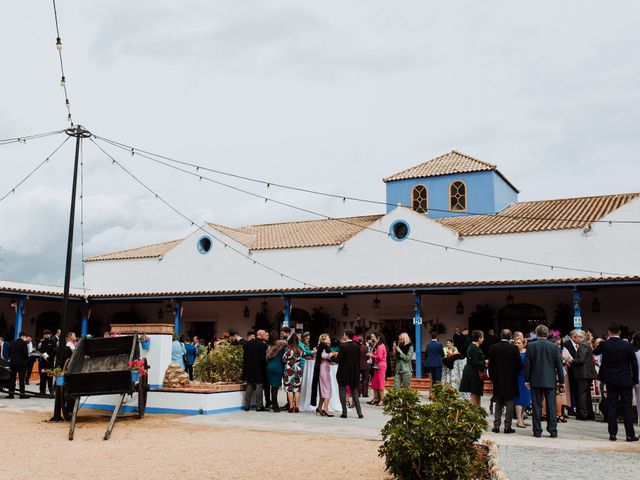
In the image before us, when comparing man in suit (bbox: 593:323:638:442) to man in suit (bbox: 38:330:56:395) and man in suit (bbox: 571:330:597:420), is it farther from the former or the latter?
man in suit (bbox: 38:330:56:395)

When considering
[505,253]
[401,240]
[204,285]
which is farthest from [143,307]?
[505,253]

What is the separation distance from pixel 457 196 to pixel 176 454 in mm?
19283

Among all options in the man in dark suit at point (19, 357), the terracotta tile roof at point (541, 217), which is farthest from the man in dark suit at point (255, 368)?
the terracotta tile roof at point (541, 217)

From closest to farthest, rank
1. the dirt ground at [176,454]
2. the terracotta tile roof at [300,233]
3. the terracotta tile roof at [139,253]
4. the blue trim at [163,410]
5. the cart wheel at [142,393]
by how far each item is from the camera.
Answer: the dirt ground at [176,454], the cart wheel at [142,393], the blue trim at [163,410], the terracotta tile roof at [300,233], the terracotta tile roof at [139,253]

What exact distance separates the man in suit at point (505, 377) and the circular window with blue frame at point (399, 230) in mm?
11919

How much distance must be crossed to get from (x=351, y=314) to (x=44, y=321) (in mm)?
12969

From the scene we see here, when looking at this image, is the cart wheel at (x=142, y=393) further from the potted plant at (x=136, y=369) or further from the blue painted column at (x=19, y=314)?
the blue painted column at (x=19, y=314)

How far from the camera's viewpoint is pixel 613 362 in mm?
9297

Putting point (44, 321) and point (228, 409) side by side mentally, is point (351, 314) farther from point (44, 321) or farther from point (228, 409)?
point (44, 321)

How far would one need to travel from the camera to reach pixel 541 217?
21.7 meters

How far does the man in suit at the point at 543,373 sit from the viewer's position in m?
9.33

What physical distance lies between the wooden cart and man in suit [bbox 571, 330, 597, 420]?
7.60 m

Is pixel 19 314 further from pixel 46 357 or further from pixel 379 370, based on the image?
pixel 379 370

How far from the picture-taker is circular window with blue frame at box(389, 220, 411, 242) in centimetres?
2177
